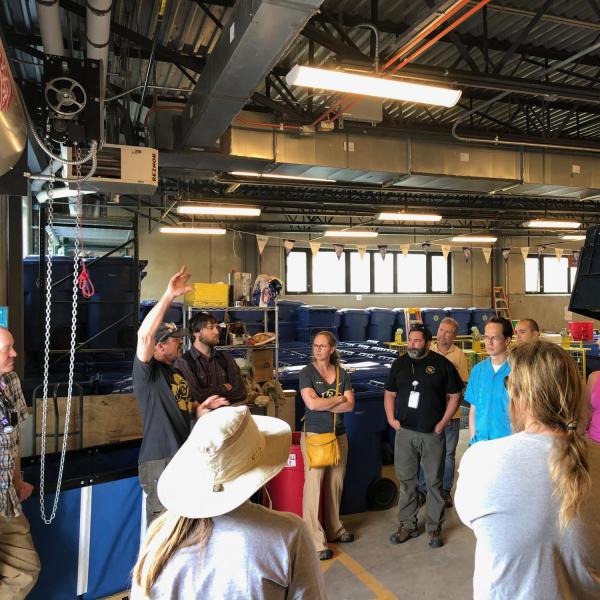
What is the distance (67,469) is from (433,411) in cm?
248

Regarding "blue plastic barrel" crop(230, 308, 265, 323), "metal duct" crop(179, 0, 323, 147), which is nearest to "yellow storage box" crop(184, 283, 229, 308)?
"metal duct" crop(179, 0, 323, 147)

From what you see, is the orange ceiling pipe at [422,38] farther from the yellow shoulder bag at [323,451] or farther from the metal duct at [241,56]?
the yellow shoulder bag at [323,451]

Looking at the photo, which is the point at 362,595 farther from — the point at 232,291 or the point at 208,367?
the point at 232,291

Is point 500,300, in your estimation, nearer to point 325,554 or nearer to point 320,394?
point 320,394

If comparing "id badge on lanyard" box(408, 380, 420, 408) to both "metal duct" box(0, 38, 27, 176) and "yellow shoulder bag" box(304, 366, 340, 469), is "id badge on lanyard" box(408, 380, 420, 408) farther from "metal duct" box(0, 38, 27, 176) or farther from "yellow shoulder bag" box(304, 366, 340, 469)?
"metal duct" box(0, 38, 27, 176)

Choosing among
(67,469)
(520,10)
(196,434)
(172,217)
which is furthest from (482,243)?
(196,434)

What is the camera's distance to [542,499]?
1216 mm

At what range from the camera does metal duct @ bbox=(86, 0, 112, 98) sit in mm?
3086

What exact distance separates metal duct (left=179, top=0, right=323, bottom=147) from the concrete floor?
3.32 m

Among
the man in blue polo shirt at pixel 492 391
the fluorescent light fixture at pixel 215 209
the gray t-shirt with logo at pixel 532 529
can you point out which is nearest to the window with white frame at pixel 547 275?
the fluorescent light fixture at pixel 215 209

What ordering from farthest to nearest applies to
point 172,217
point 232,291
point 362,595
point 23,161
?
point 172,217
point 232,291
point 362,595
point 23,161

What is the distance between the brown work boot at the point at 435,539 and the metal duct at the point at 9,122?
3492mm

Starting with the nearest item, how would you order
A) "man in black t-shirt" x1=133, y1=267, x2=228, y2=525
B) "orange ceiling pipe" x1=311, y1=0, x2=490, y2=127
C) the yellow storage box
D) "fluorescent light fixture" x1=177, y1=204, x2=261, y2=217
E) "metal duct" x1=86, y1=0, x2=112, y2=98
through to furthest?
"man in black t-shirt" x1=133, y1=267, x2=228, y2=525 → "metal duct" x1=86, y1=0, x2=112, y2=98 → "orange ceiling pipe" x1=311, y1=0, x2=490, y2=127 → the yellow storage box → "fluorescent light fixture" x1=177, y1=204, x2=261, y2=217

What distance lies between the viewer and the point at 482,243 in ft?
56.5
